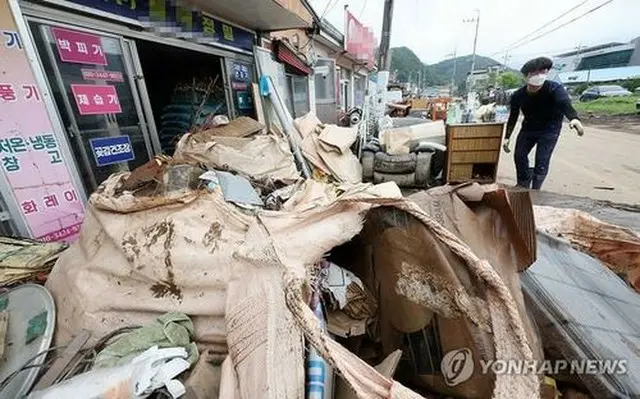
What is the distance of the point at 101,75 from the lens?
2.44 metres

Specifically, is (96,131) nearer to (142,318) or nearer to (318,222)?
(142,318)

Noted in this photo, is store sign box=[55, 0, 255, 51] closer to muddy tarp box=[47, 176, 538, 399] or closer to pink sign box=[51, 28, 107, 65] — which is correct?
pink sign box=[51, 28, 107, 65]

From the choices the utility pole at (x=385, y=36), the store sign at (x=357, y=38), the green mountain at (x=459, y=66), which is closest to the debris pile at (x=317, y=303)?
the store sign at (x=357, y=38)

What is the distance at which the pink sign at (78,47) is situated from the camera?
6.93ft

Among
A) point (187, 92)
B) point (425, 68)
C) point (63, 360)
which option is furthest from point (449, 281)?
point (425, 68)

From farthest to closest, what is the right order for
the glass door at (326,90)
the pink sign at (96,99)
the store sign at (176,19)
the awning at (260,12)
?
the glass door at (326,90) < the awning at (260,12) < the store sign at (176,19) < the pink sign at (96,99)

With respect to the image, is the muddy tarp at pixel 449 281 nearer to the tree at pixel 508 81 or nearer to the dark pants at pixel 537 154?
the dark pants at pixel 537 154

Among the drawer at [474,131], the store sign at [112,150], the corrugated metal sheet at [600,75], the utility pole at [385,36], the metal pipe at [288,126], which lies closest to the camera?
the store sign at [112,150]

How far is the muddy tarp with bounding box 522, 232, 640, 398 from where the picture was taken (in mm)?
950

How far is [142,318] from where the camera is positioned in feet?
3.87

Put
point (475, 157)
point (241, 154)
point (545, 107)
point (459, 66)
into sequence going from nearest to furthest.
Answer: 1. point (241, 154)
2. point (545, 107)
3. point (475, 157)
4. point (459, 66)

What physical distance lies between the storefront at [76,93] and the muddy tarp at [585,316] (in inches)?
107

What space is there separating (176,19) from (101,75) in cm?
122

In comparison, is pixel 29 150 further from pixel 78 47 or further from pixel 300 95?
pixel 300 95
